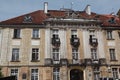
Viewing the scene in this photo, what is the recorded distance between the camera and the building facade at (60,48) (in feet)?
93.5

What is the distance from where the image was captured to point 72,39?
29969mm

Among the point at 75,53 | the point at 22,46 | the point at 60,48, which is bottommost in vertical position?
the point at 75,53

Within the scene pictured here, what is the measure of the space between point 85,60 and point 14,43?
1040 cm

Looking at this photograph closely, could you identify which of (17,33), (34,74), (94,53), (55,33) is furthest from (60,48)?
(17,33)

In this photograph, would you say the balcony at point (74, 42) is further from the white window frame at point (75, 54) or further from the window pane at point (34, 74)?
the window pane at point (34, 74)

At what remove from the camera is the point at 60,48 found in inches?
1166

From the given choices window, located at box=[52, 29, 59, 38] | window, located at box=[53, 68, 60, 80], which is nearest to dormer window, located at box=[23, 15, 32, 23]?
window, located at box=[52, 29, 59, 38]

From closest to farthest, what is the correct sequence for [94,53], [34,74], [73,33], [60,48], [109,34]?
[34,74] < [60,48] < [94,53] < [73,33] < [109,34]

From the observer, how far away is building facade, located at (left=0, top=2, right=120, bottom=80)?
93.5 ft

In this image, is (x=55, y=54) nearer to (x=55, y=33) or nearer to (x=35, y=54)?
(x=35, y=54)

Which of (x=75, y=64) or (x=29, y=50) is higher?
(x=29, y=50)

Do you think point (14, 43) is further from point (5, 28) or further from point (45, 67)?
point (45, 67)

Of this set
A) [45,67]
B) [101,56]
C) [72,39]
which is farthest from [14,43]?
[101,56]

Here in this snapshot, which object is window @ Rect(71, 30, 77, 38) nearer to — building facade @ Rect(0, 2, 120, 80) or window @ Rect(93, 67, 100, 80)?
building facade @ Rect(0, 2, 120, 80)
